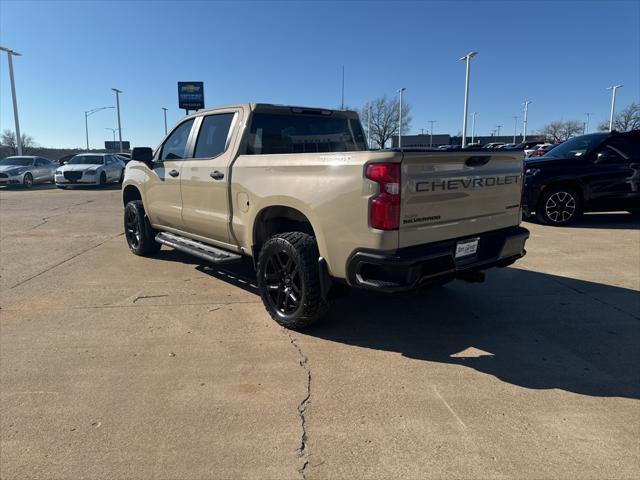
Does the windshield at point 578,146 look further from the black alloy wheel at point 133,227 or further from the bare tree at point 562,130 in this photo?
the bare tree at point 562,130

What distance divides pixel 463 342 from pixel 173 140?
14.0 ft

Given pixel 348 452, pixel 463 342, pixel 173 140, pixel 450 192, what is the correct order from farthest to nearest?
pixel 173 140 < pixel 463 342 < pixel 450 192 < pixel 348 452

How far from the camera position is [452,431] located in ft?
8.61

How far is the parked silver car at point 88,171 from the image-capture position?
2003cm

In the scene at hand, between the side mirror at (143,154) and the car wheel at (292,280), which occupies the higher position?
the side mirror at (143,154)

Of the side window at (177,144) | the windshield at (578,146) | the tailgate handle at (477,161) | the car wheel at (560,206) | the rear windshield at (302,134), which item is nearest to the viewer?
the tailgate handle at (477,161)

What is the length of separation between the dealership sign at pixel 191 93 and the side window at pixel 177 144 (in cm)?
3326

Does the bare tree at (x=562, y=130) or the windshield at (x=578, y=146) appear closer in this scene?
the windshield at (x=578, y=146)

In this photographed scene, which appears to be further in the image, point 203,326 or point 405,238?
point 203,326

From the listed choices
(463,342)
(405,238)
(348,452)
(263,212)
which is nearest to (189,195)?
(263,212)

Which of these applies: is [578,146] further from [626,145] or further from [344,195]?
[344,195]

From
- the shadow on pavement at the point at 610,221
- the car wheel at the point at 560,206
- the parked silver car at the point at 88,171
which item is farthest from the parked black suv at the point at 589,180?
the parked silver car at the point at 88,171

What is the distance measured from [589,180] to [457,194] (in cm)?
670

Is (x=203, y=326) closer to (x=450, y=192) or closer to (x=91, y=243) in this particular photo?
(x=450, y=192)
